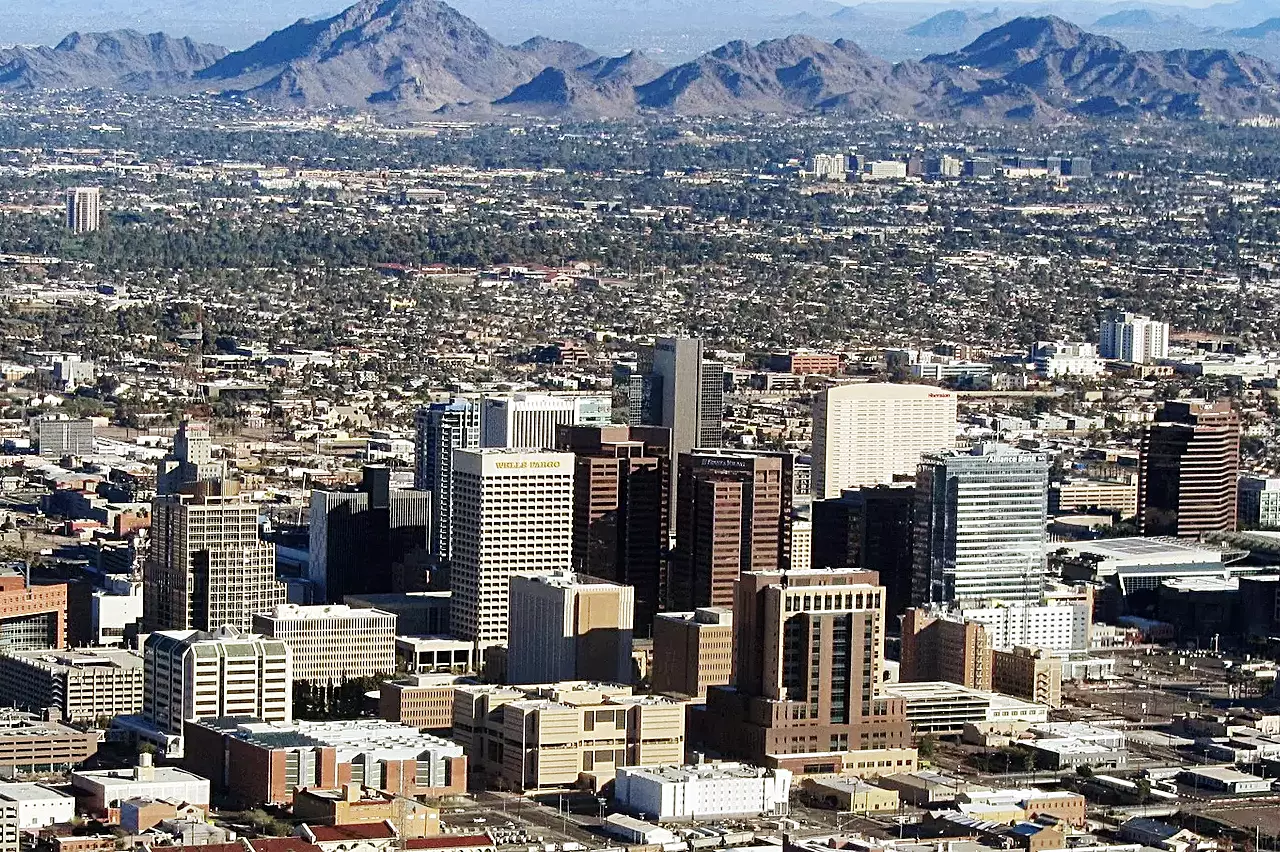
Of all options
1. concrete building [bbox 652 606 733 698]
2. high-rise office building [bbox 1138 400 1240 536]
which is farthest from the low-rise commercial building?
high-rise office building [bbox 1138 400 1240 536]

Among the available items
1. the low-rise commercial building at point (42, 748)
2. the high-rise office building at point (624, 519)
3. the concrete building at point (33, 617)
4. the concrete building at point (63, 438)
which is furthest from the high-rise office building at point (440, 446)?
the concrete building at point (63, 438)

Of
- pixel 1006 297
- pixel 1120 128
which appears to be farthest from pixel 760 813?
pixel 1120 128

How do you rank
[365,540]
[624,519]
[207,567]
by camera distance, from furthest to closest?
[365,540] → [624,519] → [207,567]

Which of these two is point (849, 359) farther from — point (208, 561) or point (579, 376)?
point (208, 561)

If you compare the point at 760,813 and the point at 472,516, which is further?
the point at 472,516

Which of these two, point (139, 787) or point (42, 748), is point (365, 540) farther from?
point (139, 787)

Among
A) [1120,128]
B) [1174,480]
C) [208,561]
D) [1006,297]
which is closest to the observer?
[208,561]

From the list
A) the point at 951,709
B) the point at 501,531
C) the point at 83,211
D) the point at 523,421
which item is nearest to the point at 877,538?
the point at 523,421

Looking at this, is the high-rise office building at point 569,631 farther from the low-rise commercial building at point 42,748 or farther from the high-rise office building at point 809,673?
the low-rise commercial building at point 42,748
